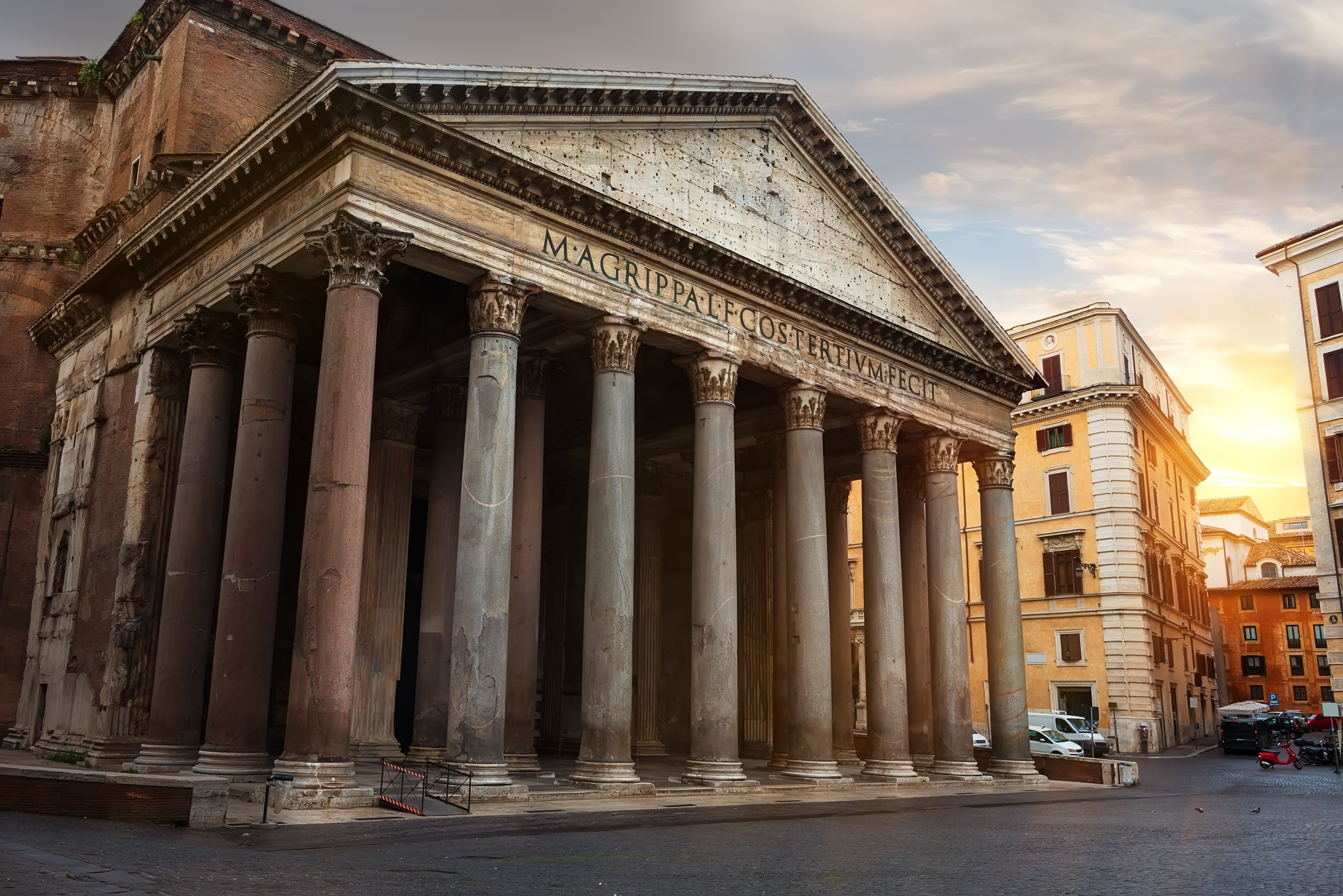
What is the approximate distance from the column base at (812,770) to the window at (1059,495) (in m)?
23.6

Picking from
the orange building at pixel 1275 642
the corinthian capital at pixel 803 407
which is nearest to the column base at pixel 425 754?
the corinthian capital at pixel 803 407

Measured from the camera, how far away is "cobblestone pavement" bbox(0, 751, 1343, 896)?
7258mm

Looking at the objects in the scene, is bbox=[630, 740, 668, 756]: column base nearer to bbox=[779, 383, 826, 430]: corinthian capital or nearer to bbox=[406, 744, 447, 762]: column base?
bbox=[406, 744, 447, 762]: column base

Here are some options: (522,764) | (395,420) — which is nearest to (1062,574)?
(395,420)

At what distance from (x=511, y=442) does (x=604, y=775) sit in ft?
15.2

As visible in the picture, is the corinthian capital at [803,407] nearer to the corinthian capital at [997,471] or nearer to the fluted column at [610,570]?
the fluted column at [610,570]

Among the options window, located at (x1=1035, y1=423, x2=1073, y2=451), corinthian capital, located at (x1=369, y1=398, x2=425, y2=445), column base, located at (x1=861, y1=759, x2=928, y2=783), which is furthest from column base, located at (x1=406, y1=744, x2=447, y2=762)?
window, located at (x1=1035, y1=423, x2=1073, y2=451)

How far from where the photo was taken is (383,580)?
1844cm

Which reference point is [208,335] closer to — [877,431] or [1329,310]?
[877,431]

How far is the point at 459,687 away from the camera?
42.9ft

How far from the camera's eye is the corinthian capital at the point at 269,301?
14.4 m

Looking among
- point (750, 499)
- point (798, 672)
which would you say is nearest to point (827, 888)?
point (798, 672)

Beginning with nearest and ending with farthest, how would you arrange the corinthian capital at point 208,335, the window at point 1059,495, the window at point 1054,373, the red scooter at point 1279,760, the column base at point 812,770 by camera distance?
the corinthian capital at point 208,335, the column base at point 812,770, the red scooter at point 1279,760, the window at point 1059,495, the window at point 1054,373

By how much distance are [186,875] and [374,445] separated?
41.1 feet
